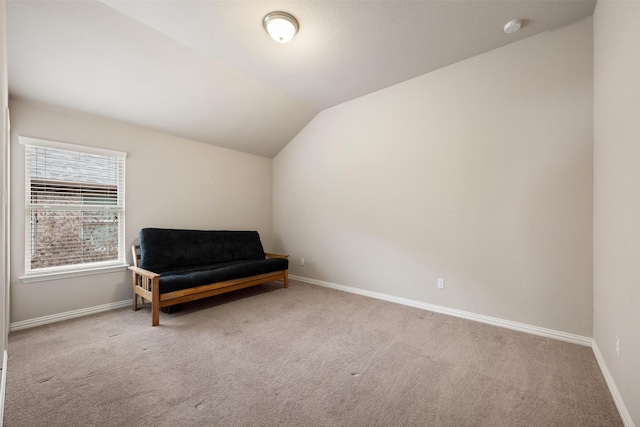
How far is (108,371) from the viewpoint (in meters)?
2.01

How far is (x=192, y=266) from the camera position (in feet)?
A: 12.3

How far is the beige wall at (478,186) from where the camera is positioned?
2508 mm

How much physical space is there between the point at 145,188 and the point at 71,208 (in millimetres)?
791

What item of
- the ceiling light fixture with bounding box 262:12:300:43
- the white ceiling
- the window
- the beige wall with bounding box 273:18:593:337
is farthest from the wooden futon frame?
the ceiling light fixture with bounding box 262:12:300:43

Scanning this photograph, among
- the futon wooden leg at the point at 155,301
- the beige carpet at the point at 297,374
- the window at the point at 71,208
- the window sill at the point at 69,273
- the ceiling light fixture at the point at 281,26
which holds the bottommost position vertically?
the beige carpet at the point at 297,374

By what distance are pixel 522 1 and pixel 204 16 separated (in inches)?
105

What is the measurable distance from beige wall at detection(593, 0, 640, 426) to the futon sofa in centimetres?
344

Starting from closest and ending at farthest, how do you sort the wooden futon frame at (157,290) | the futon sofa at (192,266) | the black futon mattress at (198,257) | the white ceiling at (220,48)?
the white ceiling at (220,48)
the wooden futon frame at (157,290)
the futon sofa at (192,266)
the black futon mattress at (198,257)

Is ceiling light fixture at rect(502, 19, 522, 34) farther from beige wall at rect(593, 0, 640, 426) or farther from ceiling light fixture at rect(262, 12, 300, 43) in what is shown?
ceiling light fixture at rect(262, 12, 300, 43)

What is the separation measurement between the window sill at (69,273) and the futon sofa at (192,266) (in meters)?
0.22

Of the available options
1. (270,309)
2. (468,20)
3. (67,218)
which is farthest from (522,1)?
(67,218)

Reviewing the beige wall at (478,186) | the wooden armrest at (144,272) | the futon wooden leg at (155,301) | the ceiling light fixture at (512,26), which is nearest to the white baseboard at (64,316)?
the wooden armrest at (144,272)

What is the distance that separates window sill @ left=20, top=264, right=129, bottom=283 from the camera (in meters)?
2.80

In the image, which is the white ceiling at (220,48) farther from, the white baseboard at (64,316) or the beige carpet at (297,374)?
the beige carpet at (297,374)
